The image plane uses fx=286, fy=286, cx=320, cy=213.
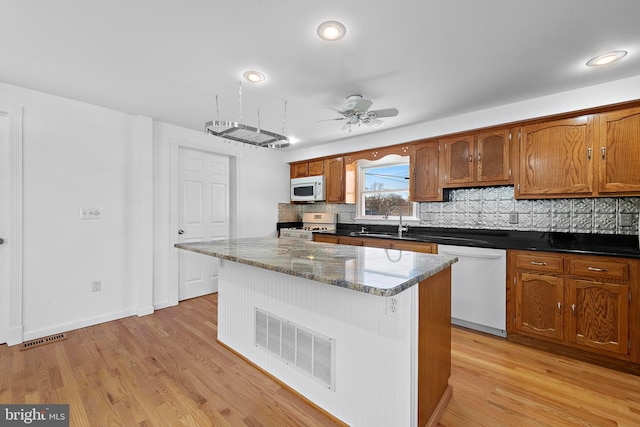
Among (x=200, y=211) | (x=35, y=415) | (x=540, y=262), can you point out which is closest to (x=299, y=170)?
(x=200, y=211)

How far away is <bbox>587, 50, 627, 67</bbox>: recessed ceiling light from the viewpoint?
1.96 metres

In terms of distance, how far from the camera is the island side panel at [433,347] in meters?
1.44

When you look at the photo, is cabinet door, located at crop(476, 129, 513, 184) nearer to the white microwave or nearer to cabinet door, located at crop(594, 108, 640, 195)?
cabinet door, located at crop(594, 108, 640, 195)

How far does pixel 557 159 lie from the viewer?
2.67 m

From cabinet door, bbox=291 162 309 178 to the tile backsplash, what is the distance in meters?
2.05

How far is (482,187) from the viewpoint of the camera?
3.30m

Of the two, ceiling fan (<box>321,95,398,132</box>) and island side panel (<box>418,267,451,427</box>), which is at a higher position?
ceiling fan (<box>321,95,398,132</box>)

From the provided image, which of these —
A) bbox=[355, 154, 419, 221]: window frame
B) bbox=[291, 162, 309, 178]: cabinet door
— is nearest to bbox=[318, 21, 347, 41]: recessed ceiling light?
bbox=[355, 154, 419, 221]: window frame

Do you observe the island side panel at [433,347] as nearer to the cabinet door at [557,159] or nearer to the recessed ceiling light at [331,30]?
the recessed ceiling light at [331,30]

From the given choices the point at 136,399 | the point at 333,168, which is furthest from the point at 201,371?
the point at 333,168

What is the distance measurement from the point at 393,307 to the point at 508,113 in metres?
2.59

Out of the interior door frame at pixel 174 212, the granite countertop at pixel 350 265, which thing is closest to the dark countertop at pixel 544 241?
the granite countertop at pixel 350 265

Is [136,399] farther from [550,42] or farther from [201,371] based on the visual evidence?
[550,42]

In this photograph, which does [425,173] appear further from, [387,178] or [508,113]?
[508,113]
